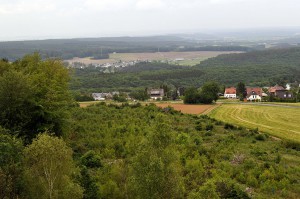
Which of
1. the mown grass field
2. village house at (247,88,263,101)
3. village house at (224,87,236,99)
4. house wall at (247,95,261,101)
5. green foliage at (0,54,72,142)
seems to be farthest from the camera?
village house at (224,87,236,99)

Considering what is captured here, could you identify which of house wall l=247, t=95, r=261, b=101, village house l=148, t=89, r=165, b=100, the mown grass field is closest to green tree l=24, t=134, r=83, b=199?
the mown grass field

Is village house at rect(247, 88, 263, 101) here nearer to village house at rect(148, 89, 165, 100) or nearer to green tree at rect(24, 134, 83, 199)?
village house at rect(148, 89, 165, 100)

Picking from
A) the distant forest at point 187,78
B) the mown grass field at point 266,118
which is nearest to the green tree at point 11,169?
the mown grass field at point 266,118

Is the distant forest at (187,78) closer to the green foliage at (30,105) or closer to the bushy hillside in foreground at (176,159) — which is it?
the bushy hillside in foreground at (176,159)

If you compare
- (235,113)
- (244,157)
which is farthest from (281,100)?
(244,157)

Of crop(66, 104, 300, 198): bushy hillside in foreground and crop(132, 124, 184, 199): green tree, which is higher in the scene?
crop(132, 124, 184, 199): green tree

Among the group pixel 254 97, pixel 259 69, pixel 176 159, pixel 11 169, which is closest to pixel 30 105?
pixel 11 169

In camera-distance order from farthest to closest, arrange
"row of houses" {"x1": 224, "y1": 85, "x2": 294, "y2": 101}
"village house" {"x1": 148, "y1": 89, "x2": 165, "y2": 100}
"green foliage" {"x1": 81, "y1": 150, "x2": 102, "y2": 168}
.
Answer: "village house" {"x1": 148, "y1": 89, "x2": 165, "y2": 100}, "row of houses" {"x1": 224, "y1": 85, "x2": 294, "y2": 101}, "green foliage" {"x1": 81, "y1": 150, "x2": 102, "y2": 168}

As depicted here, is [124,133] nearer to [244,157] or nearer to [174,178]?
[244,157]
